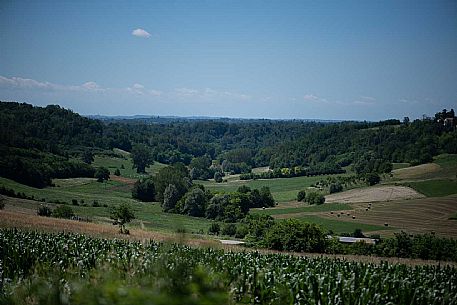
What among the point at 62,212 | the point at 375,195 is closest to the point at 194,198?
the point at 375,195

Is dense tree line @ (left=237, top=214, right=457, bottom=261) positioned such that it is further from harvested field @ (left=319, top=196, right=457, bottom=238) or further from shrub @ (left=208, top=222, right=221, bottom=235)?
shrub @ (left=208, top=222, right=221, bottom=235)

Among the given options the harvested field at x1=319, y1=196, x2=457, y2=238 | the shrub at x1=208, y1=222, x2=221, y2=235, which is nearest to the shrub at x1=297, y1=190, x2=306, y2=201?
the harvested field at x1=319, y1=196, x2=457, y2=238

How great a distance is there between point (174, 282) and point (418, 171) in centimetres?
12010

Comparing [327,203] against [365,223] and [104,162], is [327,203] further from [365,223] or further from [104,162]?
[104,162]

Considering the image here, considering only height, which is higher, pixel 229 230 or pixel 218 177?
pixel 218 177

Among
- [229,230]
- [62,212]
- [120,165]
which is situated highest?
[62,212]

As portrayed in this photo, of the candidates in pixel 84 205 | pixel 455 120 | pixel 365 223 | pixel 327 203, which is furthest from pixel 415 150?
pixel 84 205

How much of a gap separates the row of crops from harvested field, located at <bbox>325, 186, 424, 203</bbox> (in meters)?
84.2

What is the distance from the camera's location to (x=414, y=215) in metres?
82.1

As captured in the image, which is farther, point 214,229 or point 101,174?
point 101,174

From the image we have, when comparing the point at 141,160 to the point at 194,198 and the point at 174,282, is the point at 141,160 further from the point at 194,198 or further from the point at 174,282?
the point at 174,282

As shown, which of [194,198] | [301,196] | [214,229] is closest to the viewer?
[214,229]

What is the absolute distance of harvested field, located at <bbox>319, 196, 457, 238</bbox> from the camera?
7256 cm

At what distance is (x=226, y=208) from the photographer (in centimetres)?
10144
